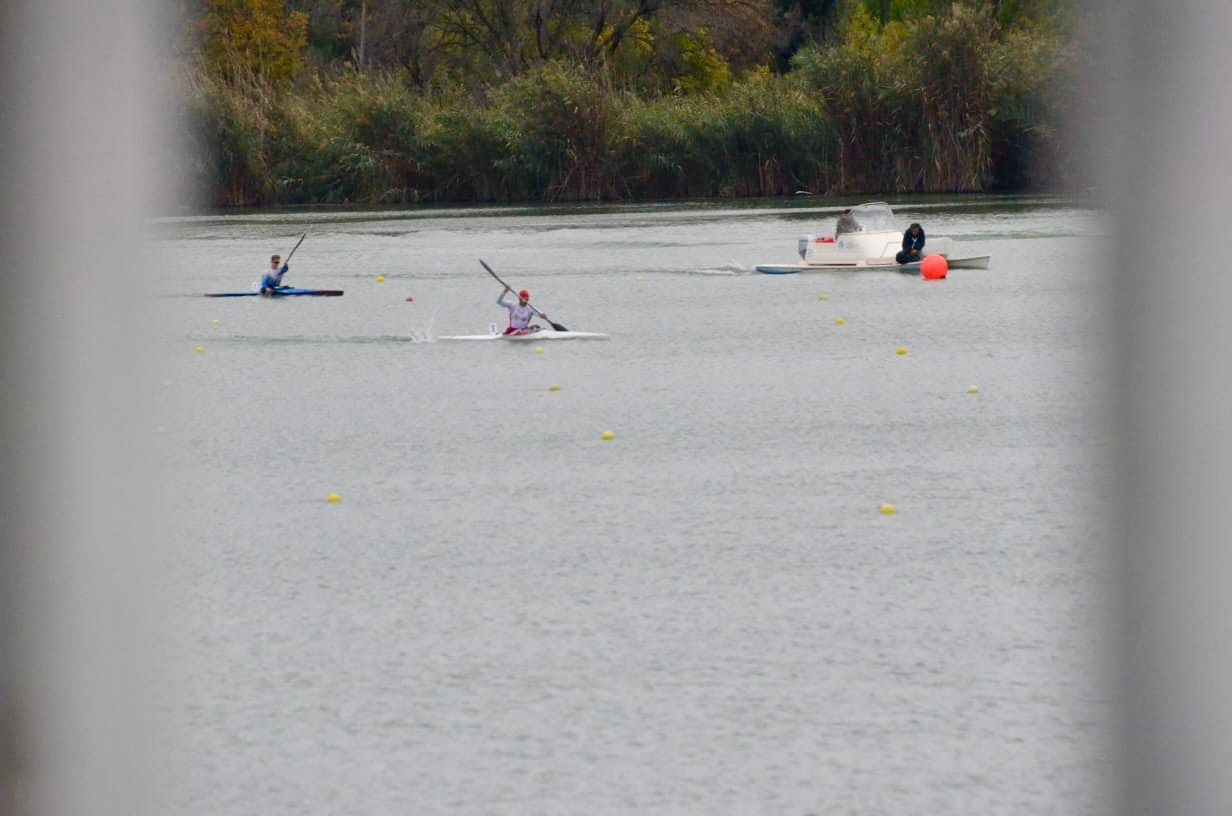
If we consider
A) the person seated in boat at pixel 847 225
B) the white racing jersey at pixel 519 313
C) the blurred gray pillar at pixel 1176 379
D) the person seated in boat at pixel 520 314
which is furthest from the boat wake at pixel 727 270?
the blurred gray pillar at pixel 1176 379

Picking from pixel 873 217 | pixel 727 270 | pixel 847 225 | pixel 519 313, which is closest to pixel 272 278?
pixel 519 313

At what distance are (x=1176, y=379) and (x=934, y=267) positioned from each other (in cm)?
4182

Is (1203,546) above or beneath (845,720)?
above

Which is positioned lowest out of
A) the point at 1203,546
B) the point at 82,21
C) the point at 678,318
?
the point at 678,318

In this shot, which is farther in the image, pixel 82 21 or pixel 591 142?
pixel 591 142

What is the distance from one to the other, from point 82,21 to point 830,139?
73.7 metres

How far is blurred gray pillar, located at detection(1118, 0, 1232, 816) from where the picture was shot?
117 cm

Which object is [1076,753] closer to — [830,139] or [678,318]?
[678,318]

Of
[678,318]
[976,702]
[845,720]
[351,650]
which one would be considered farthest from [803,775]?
[678,318]

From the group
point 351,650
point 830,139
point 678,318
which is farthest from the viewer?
point 830,139

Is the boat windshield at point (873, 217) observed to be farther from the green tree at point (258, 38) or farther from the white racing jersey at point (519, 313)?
the green tree at point (258, 38)

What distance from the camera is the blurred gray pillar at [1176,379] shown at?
1.17m

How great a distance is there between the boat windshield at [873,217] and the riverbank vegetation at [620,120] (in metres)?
23.6

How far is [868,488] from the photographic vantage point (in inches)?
719
